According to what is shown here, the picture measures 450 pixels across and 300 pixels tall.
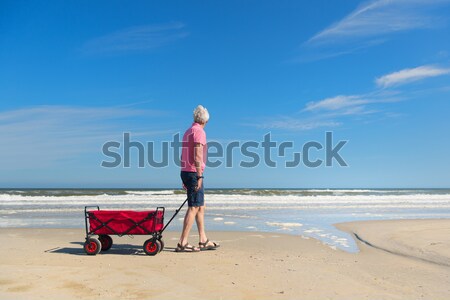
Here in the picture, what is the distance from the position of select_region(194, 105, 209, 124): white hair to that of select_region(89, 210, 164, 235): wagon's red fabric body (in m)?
1.62

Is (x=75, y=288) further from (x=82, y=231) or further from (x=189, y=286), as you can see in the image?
(x=82, y=231)

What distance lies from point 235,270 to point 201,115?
2682mm

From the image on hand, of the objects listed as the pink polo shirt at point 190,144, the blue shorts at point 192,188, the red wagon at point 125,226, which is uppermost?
the pink polo shirt at point 190,144

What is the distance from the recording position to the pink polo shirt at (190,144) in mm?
6496

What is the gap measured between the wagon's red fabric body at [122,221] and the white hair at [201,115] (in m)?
1.62

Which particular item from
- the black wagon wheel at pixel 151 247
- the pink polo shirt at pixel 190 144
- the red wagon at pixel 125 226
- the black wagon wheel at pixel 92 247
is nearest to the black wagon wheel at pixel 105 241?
the red wagon at pixel 125 226

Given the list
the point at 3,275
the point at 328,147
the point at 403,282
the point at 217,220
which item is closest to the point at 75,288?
the point at 3,275

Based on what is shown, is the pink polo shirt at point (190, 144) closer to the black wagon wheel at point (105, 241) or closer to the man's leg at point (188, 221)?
the man's leg at point (188, 221)

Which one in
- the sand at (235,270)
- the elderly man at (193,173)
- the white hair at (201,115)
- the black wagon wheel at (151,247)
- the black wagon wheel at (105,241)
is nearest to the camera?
the sand at (235,270)

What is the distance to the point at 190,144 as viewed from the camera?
21.4ft

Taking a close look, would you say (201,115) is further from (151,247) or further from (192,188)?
(151,247)

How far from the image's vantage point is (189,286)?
426cm

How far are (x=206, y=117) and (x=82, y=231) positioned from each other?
4.62 m

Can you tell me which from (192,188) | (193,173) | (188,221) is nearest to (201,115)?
(193,173)
